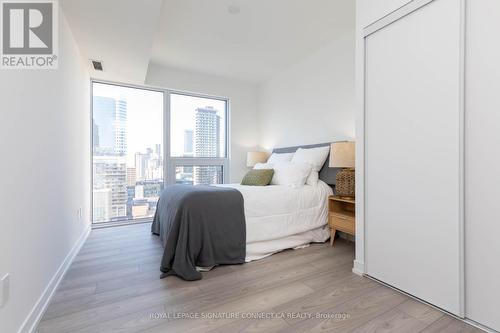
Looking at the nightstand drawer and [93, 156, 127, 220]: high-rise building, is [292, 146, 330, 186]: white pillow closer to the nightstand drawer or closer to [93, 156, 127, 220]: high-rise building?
the nightstand drawer

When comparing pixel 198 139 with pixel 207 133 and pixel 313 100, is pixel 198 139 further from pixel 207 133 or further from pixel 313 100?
pixel 313 100

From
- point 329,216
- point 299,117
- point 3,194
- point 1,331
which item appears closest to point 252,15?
point 299,117

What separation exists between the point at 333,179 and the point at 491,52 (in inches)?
74.3

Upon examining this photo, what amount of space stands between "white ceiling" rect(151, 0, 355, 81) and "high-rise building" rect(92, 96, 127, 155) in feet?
3.21

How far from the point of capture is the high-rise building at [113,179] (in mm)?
3598

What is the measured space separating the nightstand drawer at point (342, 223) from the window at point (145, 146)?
248cm

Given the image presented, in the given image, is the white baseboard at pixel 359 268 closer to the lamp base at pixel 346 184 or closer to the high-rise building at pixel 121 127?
the lamp base at pixel 346 184

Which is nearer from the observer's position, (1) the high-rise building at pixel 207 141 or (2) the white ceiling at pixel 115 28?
(2) the white ceiling at pixel 115 28

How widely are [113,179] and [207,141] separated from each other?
67.5 inches

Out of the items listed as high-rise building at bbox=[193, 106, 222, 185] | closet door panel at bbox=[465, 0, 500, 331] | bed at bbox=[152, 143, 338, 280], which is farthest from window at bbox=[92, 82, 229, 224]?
closet door panel at bbox=[465, 0, 500, 331]

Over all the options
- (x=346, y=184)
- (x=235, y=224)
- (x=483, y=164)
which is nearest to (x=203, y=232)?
(x=235, y=224)

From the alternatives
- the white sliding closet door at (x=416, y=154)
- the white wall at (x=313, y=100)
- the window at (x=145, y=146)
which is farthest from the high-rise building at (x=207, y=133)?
the white sliding closet door at (x=416, y=154)

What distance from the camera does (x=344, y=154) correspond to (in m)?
2.52

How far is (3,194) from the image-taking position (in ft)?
3.44
